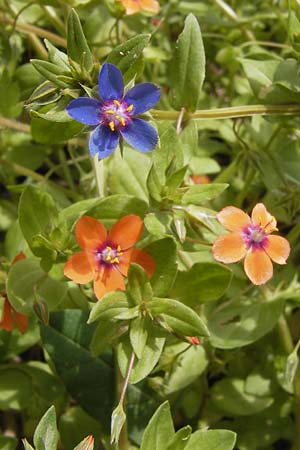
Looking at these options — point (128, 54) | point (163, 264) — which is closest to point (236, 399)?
point (163, 264)

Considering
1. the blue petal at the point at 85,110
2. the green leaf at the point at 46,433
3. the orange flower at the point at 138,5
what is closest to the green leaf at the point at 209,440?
the green leaf at the point at 46,433

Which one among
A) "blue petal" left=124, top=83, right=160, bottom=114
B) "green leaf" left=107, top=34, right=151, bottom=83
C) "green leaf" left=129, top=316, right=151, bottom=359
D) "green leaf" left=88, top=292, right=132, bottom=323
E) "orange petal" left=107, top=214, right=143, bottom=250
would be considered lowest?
Answer: "green leaf" left=129, top=316, right=151, bottom=359

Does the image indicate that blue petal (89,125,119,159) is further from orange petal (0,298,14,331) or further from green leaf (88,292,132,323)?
orange petal (0,298,14,331)

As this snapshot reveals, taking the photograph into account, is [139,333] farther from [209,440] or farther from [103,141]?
[103,141]

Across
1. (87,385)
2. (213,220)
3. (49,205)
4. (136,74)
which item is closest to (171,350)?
(87,385)

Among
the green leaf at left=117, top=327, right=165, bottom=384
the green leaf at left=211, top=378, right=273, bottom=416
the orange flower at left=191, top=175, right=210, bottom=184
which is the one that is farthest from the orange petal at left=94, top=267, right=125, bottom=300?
the orange flower at left=191, top=175, right=210, bottom=184

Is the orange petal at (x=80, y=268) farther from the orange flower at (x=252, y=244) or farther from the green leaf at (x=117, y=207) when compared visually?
the orange flower at (x=252, y=244)
